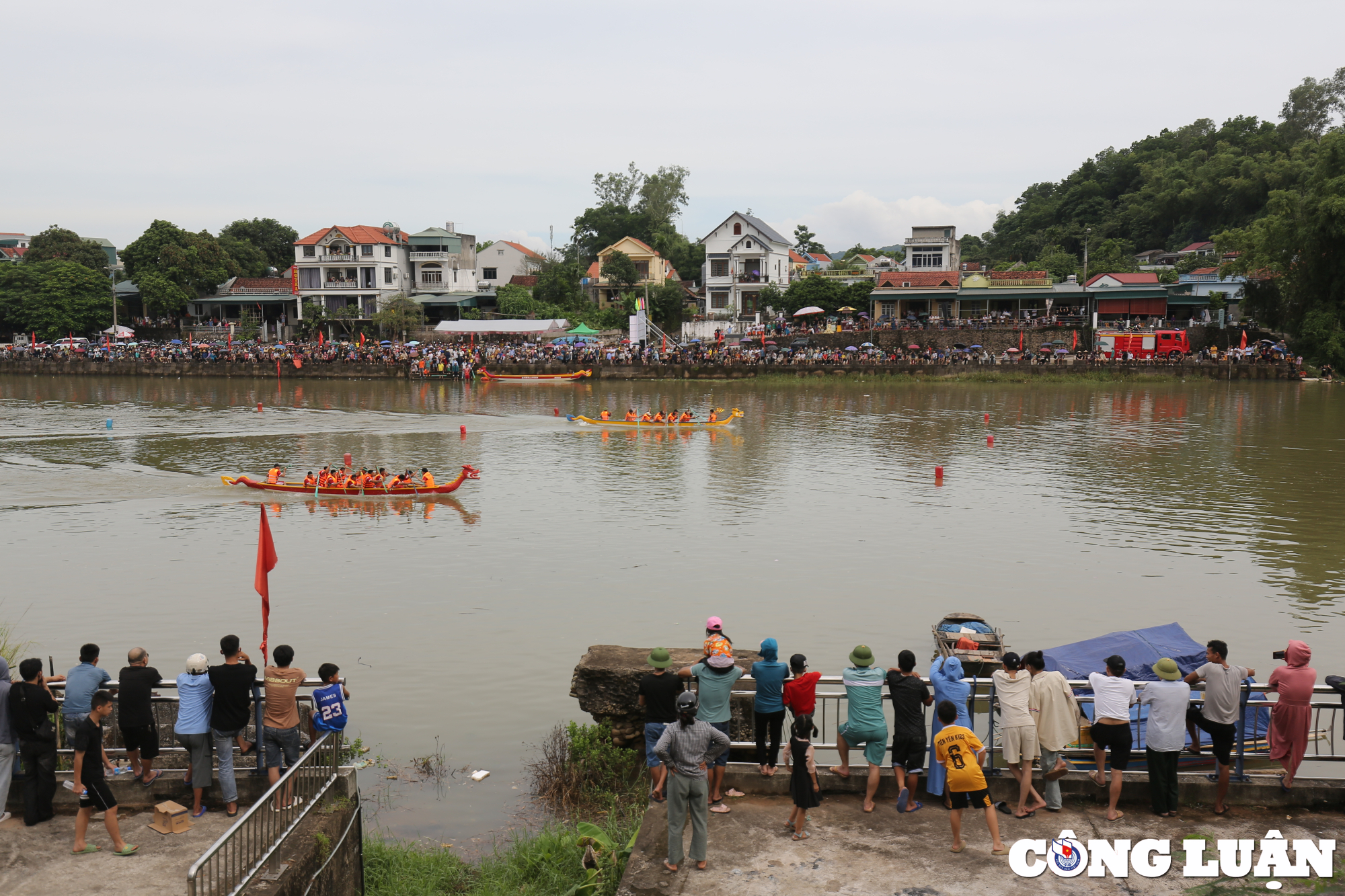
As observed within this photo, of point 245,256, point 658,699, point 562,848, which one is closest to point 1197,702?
point 658,699

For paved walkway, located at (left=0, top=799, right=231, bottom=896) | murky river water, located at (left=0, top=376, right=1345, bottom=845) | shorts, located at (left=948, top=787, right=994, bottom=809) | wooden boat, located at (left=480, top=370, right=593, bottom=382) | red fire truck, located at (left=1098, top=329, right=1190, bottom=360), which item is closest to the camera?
paved walkway, located at (left=0, top=799, right=231, bottom=896)

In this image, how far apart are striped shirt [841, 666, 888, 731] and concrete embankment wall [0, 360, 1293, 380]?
2163 inches

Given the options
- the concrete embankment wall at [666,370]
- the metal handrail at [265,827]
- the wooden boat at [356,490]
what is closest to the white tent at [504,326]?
the concrete embankment wall at [666,370]

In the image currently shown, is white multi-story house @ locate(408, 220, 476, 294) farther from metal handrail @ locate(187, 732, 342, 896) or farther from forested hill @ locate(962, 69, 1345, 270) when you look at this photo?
metal handrail @ locate(187, 732, 342, 896)

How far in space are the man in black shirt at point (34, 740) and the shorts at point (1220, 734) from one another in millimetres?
9859

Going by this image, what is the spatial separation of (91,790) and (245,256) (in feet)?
291

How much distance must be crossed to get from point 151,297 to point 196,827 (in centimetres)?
8031

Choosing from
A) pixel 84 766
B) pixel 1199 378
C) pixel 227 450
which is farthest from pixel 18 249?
pixel 84 766

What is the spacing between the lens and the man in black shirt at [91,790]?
7.73m

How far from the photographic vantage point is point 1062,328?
66.6 metres

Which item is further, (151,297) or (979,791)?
(151,297)

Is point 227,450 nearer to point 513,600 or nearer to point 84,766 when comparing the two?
point 513,600

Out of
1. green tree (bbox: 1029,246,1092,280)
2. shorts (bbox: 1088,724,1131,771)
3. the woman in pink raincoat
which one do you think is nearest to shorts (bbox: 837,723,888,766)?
shorts (bbox: 1088,724,1131,771)

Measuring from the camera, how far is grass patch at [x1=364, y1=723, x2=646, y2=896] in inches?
336
